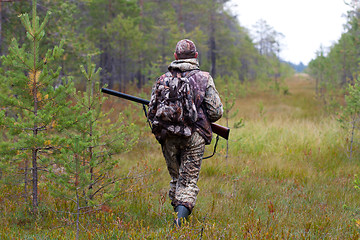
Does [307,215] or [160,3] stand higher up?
[160,3]

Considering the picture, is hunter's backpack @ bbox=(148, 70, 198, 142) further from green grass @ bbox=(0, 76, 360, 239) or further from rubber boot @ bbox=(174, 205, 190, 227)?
green grass @ bbox=(0, 76, 360, 239)

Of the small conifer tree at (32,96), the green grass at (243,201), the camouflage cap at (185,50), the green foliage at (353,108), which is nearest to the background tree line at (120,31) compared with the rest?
the green grass at (243,201)

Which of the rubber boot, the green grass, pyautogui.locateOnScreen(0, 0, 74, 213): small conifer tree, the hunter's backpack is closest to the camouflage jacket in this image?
the hunter's backpack

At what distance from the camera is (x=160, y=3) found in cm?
2175

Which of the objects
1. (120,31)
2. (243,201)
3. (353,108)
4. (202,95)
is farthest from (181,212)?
(120,31)

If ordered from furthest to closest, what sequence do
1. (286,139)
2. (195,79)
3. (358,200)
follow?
(286,139) → (358,200) → (195,79)

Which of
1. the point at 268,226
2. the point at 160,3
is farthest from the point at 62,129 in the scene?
the point at 160,3

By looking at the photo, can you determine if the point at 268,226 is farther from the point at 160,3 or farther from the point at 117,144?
the point at 160,3

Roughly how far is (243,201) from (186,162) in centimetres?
164

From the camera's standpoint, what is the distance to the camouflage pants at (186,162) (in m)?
3.49

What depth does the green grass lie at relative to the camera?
3269 mm

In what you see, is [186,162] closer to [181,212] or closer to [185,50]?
[181,212]

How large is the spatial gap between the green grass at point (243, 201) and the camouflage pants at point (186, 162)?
1.12 feet

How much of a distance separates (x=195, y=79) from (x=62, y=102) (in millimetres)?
1842
